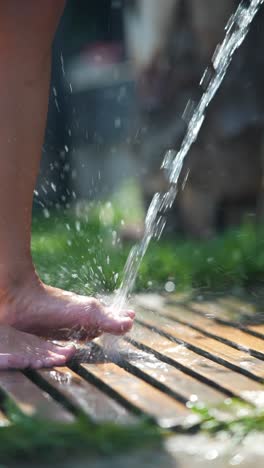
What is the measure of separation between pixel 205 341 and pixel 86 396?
0.52 metres

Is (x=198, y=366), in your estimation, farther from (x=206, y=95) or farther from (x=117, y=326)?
(x=206, y=95)

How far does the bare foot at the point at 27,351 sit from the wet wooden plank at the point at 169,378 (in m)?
0.13

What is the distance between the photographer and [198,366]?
1.86m

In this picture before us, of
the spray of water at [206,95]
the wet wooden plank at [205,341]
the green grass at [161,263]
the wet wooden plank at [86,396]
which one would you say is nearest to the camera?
the wet wooden plank at [86,396]

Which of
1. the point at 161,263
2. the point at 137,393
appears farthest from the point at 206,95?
the point at 137,393

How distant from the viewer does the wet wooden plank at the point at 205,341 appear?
6.08 feet

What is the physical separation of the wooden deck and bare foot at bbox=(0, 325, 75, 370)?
0.02m

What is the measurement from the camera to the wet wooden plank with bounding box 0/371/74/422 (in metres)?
1.52

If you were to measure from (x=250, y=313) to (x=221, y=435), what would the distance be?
99 centimetres

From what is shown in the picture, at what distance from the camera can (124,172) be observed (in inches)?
228

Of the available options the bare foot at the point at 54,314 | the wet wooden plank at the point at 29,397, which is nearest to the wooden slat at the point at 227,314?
the bare foot at the point at 54,314

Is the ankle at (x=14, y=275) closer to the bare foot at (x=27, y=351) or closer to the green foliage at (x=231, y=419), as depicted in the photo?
the bare foot at (x=27, y=351)

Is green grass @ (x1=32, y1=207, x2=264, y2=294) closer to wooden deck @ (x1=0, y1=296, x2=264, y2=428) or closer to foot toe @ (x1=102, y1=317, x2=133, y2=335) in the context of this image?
wooden deck @ (x1=0, y1=296, x2=264, y2=428)

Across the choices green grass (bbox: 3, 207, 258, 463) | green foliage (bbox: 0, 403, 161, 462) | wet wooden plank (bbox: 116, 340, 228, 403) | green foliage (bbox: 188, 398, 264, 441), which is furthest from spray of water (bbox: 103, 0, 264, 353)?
green foliage (bbox: 0, 403, 161, 462)
